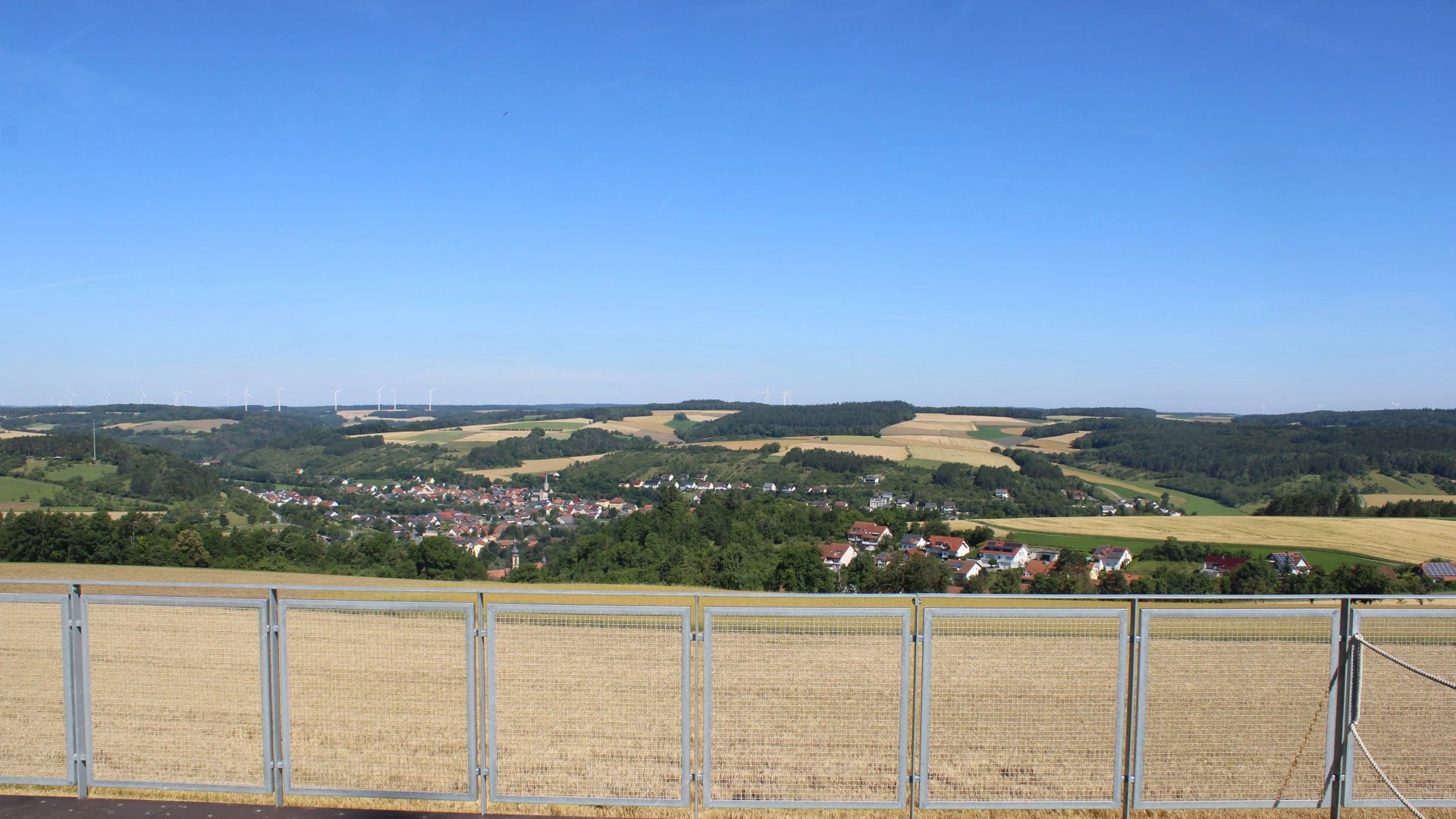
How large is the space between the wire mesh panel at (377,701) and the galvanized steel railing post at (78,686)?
1490 millimetres

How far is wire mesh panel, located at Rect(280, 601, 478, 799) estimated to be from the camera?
582 cm

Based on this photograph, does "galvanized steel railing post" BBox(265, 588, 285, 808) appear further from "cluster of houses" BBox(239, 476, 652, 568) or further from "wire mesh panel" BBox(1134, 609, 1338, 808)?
"cluster of houses" BBox(239, 476, 652, 568)

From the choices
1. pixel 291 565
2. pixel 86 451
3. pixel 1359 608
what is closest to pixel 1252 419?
pixel 291 565

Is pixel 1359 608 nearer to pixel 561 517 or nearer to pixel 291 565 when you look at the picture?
pixel 291 565

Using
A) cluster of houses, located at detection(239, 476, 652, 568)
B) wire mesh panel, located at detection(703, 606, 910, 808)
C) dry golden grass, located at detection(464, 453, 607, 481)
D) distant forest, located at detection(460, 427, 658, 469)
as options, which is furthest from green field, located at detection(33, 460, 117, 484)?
wire mesh panel, located at detection(703, 606, 910, 808)

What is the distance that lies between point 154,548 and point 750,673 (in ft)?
125

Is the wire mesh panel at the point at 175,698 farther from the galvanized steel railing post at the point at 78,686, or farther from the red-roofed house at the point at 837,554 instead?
the red-roofed house at the point at 837,554

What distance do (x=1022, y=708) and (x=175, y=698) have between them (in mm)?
6084

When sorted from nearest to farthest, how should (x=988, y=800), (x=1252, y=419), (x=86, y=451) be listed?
(x=988, y=800)
(x=86, y=451)
(x=1252, y=419)

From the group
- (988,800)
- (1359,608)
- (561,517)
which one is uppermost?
(1359,608)

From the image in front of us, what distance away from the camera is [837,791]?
18.8ft

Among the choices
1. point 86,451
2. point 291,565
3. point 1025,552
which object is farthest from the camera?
point 86,451

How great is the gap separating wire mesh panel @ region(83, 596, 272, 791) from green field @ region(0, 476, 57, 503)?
60912 mm

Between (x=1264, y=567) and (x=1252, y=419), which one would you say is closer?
(x=1264, y=567)
